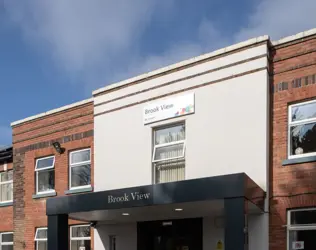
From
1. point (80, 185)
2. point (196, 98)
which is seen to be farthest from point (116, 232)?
point (196, 98)

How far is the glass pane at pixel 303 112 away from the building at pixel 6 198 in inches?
413

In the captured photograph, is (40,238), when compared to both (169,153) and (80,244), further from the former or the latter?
(169,153)

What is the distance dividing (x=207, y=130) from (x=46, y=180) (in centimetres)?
634

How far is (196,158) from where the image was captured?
37.5 feet

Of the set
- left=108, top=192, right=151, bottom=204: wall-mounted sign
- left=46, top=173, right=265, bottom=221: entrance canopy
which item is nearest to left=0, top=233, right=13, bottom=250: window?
left=46, top=173, right=265, bottom=221: entrance canopy

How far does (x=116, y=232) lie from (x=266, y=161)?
16.7ft

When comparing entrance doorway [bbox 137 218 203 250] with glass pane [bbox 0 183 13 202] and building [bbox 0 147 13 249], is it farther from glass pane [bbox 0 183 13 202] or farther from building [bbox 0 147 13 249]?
glass pane [bbox 0 183 13 202]

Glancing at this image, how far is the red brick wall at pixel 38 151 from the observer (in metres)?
14.5

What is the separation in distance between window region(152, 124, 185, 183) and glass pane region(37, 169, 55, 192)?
4316mm

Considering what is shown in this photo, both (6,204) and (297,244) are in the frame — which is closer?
(297,244)

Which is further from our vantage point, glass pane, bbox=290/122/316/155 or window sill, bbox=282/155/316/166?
glass pane, bbox=290/122/316/155

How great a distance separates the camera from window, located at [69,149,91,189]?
46.9 feet

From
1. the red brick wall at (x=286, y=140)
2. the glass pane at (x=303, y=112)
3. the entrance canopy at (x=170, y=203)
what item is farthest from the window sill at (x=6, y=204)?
the glass pane at (x=303, y=112)

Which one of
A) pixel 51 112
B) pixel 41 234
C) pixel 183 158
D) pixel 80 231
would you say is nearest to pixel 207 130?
pixel 183 158
